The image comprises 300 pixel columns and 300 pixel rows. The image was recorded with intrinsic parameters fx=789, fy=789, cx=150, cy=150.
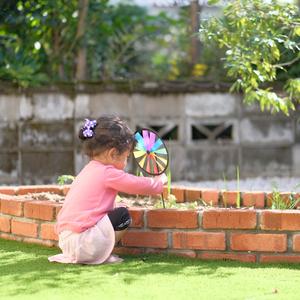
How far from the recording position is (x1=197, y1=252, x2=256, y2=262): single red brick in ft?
14.7

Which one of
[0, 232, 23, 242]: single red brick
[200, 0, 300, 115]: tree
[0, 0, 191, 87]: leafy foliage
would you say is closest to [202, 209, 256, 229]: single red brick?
[200, 0, 300, 115]: tree

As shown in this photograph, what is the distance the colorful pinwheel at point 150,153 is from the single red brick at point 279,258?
79 cm

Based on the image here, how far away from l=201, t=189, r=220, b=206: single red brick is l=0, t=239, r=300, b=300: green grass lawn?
104cm

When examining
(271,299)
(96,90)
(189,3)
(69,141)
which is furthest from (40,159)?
(271,299)

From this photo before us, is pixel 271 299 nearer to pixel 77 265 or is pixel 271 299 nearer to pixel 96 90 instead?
pixel 77 265

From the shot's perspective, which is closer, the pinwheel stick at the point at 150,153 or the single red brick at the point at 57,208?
the pinwheel stick at the point at 150,153

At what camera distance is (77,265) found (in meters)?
4.39

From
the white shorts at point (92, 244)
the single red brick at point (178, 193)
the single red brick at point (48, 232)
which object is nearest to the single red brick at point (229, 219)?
the white shorts at point (92, 244)

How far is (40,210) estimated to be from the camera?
498 centimetres

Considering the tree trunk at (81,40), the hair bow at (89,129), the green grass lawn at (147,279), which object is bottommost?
the green grass lawn at (147,279)

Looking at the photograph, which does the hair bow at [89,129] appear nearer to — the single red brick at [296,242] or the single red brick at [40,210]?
the single red brick at [40,210]

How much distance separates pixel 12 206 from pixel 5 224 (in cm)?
18

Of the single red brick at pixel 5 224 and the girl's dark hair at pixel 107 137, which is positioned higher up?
the girl's dark hair at pixel 107 137

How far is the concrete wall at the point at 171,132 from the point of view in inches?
344
